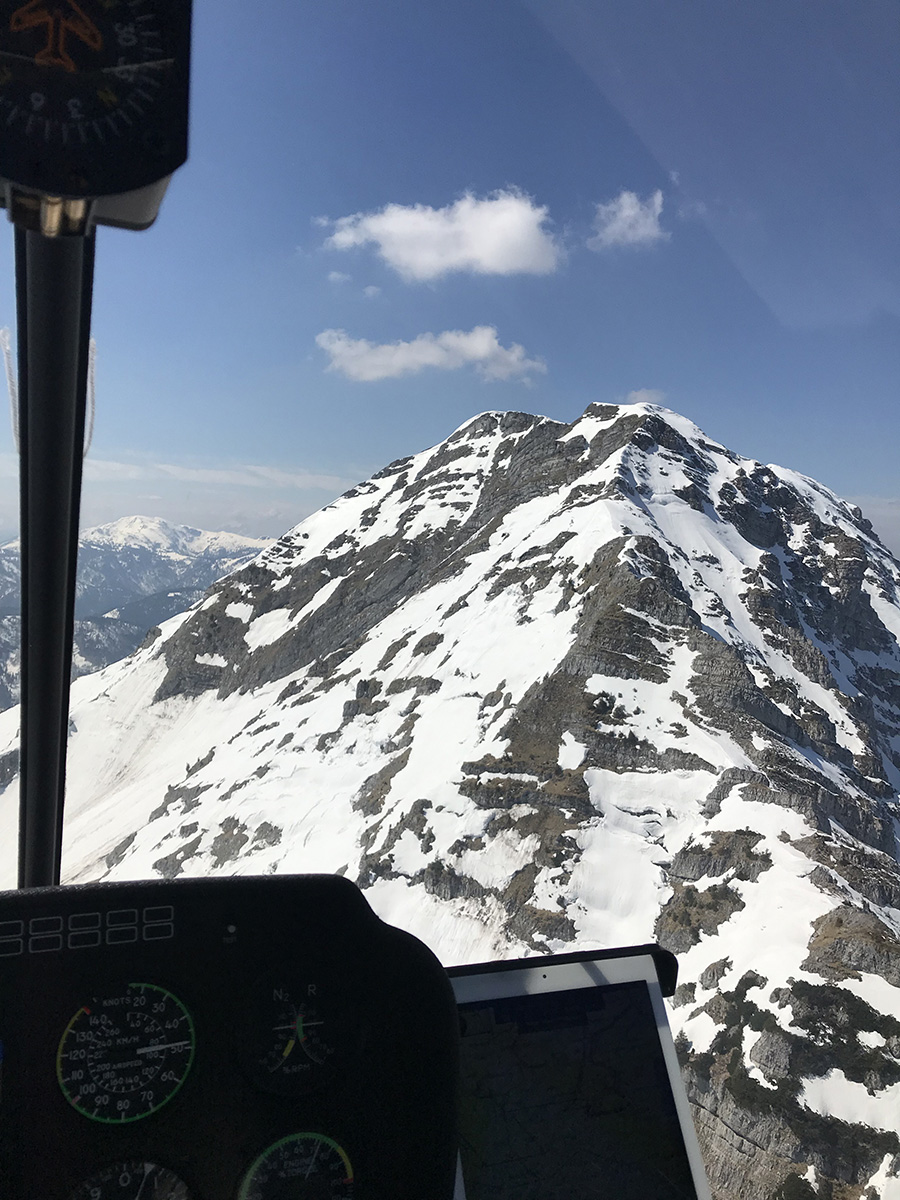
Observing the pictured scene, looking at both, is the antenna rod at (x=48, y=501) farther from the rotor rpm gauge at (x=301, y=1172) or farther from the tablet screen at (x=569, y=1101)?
the tablet screen at (x=569, y=1101)

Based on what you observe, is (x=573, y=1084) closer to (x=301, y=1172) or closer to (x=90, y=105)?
(x=301, y=1172)

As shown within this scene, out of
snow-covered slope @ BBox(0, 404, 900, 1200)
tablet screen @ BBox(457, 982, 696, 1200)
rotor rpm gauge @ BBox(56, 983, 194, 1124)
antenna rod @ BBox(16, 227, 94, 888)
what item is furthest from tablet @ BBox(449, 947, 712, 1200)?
snow-covered slope @ BBox(0, 404, 900, 1200)

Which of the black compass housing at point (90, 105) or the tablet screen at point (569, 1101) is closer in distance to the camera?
the black compass housing at point (90, 105)

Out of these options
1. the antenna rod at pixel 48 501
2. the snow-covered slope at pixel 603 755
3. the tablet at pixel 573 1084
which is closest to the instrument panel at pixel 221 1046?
the tablet at pixel 573 1084

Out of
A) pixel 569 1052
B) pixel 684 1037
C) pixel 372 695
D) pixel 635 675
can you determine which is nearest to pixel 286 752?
pixel 372 695

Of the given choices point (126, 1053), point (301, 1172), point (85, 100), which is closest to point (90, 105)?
point (85, 100)

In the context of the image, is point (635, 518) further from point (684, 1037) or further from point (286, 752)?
point (684, 1037)
